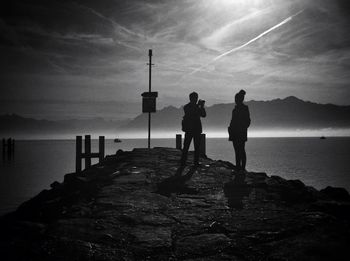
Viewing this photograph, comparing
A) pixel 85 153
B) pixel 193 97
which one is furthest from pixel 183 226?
pixel 85 153

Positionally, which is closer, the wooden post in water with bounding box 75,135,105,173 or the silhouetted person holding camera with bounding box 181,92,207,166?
the silhouetted person holding camera with bounding box 181,92,207,166

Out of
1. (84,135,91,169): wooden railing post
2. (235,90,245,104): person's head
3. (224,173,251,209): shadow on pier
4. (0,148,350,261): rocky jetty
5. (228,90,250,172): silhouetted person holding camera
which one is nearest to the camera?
(0,148,350,261): rocky jetty

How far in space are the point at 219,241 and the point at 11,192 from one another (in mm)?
32531

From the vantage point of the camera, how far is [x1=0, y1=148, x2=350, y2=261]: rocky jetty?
3.91 meters

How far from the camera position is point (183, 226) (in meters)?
5.06

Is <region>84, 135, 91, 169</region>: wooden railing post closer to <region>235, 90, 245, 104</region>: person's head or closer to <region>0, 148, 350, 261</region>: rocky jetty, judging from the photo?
<region>0, 148, 350, 261</region>: rocky jetty

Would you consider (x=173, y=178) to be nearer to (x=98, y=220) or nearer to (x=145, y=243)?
(x=98, y=220)

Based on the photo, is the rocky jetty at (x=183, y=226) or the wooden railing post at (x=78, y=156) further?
the wooden railing post at (x=78, y=156)

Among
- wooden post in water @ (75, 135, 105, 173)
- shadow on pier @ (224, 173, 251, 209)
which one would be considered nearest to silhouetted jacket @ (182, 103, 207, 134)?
shadow on pier @ (224, 173, 251, 209)

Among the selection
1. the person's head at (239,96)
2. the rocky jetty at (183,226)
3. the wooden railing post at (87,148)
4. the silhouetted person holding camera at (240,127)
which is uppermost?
the person's head at (239,96)

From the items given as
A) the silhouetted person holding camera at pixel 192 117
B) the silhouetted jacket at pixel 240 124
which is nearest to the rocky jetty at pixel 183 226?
the silhouetted jacket at pixel 240 124

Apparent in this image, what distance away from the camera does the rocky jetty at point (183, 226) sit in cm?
391

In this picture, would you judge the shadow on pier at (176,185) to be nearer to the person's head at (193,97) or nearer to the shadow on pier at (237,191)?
the shadow on pier at (237,191)

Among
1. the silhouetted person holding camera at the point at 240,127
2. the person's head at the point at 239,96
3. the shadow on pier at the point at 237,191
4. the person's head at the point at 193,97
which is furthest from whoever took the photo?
the person's head at the point at 193,97
